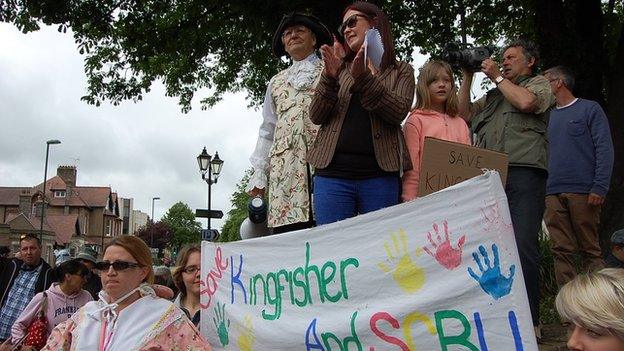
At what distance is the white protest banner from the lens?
94.7 inches

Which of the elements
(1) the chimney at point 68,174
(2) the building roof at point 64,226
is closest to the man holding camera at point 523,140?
(2) the building roof at point 64,226

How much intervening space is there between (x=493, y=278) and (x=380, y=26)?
1.77 m

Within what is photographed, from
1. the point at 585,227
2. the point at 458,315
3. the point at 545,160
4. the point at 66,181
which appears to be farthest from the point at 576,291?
the point at 66,181

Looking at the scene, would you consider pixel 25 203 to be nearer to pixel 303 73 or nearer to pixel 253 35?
pixel 253 35

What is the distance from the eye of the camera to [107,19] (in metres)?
11.2

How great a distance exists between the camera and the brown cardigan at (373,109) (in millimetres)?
3418

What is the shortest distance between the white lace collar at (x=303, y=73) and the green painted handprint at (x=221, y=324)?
1.36 metres

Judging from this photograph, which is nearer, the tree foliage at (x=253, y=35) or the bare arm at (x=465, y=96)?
the bare arm at (x=465, y=96)

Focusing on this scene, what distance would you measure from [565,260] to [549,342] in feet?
3.36

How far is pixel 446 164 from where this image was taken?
3.18m

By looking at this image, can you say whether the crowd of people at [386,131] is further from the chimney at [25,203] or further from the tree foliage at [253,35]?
the chimney at [25,203]

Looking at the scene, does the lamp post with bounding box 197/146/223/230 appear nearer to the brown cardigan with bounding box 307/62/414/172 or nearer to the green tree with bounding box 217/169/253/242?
the brown cardigan with bounding box 307/62/414/172

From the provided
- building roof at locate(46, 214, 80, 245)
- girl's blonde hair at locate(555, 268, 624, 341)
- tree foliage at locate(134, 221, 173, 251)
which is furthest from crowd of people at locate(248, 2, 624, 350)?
tree foliage at locate(134, 221, 173, 251)

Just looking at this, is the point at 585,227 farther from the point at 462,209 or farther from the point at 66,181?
the point at 66,181
